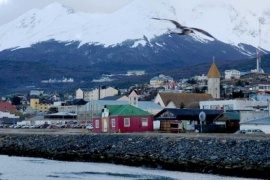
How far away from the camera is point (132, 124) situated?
47594mm

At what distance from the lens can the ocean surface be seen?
89.1 ft

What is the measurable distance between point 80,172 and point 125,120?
1707 cm

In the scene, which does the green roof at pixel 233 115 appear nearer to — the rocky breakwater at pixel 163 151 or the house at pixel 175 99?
the rocky breakwater at pixel 163 151

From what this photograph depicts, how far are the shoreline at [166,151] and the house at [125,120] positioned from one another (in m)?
4.46

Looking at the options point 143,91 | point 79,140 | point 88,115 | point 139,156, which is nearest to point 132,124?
point 79,140

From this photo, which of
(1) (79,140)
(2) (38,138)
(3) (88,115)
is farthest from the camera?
(3) (88,115)

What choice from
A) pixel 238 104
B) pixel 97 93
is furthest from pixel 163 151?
pixel 97 93

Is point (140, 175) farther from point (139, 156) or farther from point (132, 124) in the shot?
point (132, 124)

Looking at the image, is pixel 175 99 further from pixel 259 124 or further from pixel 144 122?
pixel 259 124

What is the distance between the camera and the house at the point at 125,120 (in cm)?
4725

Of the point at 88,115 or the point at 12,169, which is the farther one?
the point at 88,115

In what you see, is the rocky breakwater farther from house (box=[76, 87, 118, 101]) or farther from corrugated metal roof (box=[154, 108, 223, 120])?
house (box=[76, 87, 118, 101])

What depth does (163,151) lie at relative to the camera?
3356 centimetres

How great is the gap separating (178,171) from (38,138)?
19.5m
